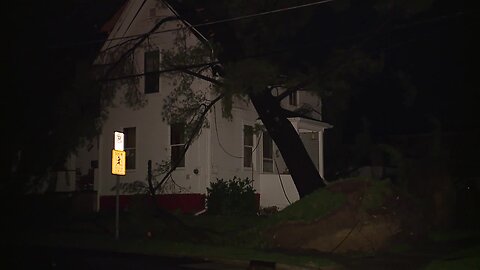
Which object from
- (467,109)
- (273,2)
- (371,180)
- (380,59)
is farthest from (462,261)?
(467,109)

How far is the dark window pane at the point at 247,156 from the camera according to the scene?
2435cm

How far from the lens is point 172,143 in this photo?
77.5 ft

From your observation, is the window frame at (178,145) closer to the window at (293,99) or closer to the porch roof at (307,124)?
the porch roof at (307,124)

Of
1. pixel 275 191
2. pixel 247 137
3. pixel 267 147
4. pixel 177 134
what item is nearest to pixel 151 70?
pixel 177 134

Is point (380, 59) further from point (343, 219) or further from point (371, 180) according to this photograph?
point (343, 219)

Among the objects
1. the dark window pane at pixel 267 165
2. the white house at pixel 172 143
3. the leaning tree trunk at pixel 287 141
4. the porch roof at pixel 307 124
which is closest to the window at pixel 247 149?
the white house at pixel 172 143

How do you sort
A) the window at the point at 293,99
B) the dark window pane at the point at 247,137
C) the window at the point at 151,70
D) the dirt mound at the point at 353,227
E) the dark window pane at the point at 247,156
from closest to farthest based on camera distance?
the dirt mound at the point at 353,227 → the dark window pane at the point at 247,137 → the window at the point at 151,70 → the dark window pane at the point at 247,156 → the window at the point at 293,99

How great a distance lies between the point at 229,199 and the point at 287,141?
9.57 feet

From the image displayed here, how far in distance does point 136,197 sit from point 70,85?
14.6ft

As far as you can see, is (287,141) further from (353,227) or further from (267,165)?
(353,227)

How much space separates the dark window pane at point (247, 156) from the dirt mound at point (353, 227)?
26.2ft

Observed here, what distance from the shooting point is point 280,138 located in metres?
21.0

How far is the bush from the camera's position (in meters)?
22.0

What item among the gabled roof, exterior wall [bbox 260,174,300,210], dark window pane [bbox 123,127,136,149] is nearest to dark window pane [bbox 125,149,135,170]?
dark window pane [bbox 123,127,136,149]
